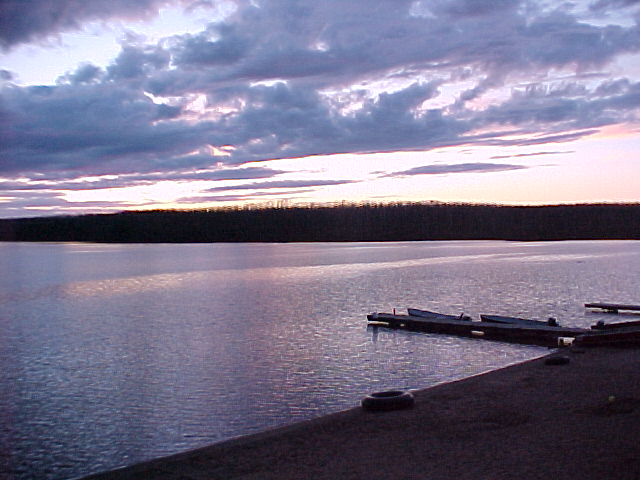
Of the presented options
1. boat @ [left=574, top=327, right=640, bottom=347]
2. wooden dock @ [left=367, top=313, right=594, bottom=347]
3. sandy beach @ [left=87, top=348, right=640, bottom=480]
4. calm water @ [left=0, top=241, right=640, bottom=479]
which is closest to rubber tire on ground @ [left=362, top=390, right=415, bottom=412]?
sandy beach @ [left=87, top=348, right=640, bottom=480]

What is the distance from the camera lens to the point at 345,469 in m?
6.02

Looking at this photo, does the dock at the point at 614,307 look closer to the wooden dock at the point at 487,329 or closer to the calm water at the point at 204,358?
the calm water at the point at 204,358

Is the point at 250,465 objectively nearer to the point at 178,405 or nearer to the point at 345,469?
the point at 345,469

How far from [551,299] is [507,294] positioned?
2.27 metres

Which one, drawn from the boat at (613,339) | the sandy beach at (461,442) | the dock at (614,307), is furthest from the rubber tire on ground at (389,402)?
the dock at (614,307)

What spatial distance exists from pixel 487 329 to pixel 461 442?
10916mm

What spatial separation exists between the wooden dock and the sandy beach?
670cm

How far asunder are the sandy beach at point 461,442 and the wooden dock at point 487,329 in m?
6.70

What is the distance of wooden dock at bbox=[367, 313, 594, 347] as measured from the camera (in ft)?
52.0

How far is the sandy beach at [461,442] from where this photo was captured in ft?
19.0

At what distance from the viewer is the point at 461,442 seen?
6.61 meters

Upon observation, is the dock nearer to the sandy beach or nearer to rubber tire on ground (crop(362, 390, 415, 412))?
the sandy beach

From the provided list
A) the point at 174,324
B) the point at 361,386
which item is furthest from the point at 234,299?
the point at 361,386

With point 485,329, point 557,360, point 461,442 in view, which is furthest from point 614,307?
point 461,442
